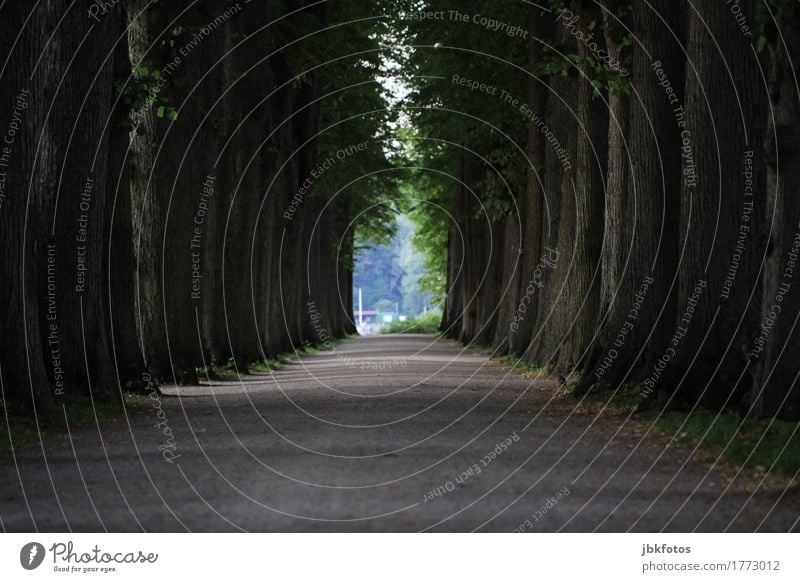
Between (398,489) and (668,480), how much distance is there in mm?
2155

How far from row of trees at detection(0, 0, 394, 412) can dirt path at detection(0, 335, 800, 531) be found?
182 centimetres

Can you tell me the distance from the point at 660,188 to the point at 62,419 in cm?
810

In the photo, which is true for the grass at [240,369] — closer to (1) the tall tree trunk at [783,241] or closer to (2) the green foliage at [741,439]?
(2) the green foliage at [741,439]

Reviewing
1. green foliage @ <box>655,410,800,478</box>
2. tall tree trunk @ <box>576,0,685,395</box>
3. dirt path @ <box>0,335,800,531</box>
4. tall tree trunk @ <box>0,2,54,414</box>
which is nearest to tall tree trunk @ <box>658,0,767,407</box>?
green foliage @ <box>655,410,800,478</box>

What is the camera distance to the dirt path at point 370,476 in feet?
27.3

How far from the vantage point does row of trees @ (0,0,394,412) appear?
14328 millimetres

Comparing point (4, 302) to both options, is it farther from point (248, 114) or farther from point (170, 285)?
point (248, 114)

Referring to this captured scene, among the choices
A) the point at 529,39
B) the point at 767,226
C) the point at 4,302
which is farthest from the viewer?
the point at 529,39

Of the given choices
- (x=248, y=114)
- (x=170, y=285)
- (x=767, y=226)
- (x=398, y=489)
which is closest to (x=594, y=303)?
(x=170, y=285)

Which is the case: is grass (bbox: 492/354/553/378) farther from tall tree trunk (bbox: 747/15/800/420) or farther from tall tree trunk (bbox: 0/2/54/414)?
tall tree trunk (bbox: 0/2/54/414)

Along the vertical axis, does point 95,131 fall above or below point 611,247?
above

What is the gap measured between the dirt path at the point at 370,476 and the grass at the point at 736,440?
34 cm

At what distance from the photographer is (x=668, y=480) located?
10156mm

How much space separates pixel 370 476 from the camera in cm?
1027
